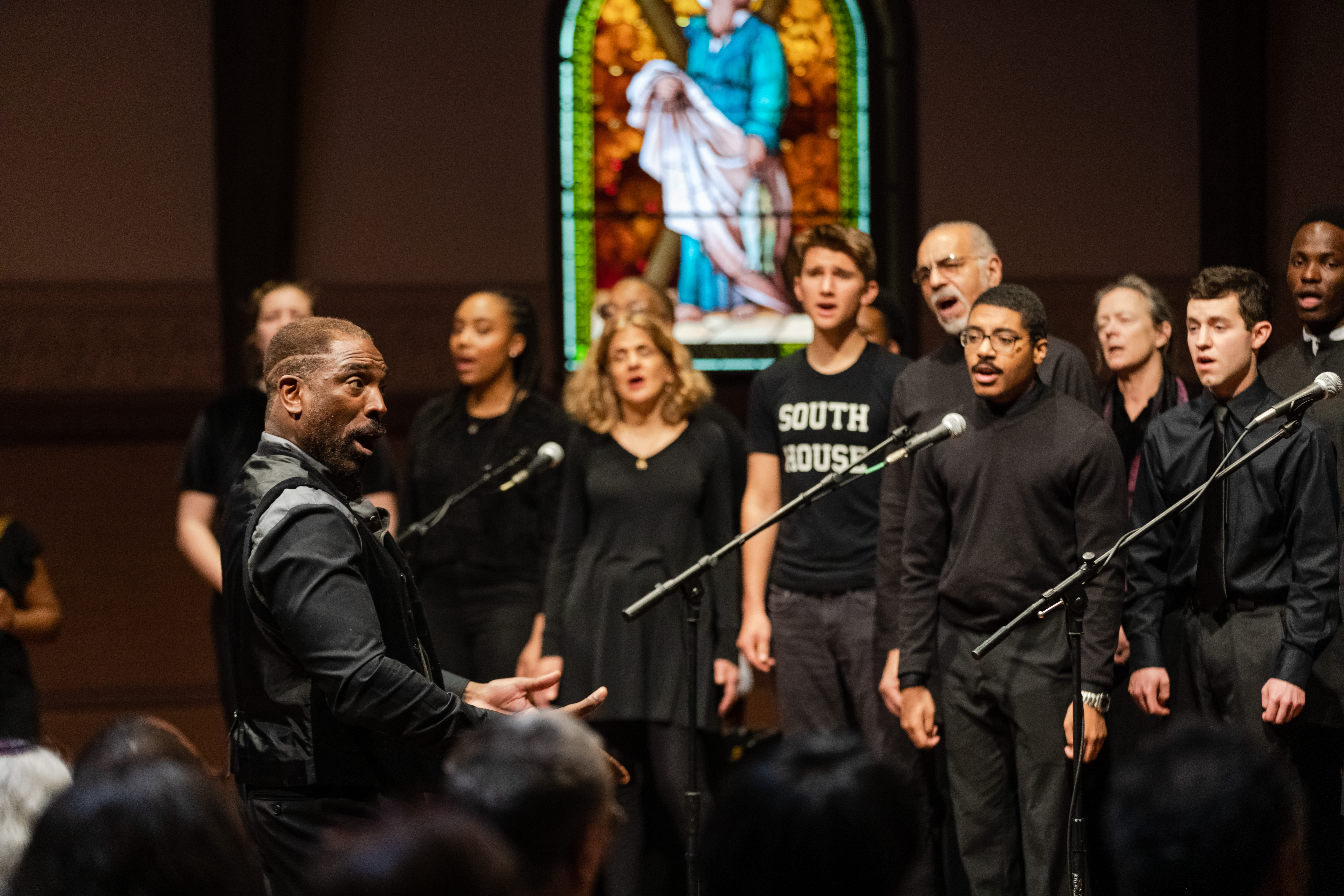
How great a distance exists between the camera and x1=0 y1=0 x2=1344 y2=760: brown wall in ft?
23.8

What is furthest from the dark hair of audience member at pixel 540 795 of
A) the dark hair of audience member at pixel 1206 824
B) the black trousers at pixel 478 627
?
the black trousers at pixel 478 627

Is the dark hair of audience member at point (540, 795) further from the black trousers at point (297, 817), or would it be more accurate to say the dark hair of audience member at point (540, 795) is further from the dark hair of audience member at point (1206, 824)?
the black trousers at point (297, 817)

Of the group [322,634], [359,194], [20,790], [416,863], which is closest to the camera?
[416,863]

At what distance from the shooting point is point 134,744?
2020 millimetres

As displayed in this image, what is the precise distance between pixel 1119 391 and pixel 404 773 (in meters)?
2.69

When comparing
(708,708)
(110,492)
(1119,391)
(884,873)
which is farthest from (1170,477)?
(110,492)

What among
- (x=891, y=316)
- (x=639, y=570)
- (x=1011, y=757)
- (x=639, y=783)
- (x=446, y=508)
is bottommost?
(x=639, y=783)

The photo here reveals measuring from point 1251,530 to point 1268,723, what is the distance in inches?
17.8

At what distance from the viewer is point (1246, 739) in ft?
5.32

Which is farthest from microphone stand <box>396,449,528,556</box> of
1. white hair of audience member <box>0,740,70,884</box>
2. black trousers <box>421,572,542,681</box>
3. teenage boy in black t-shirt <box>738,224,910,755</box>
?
white hair of audience member <box>0,740,70,884</box>

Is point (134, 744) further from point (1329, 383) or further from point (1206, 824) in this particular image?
point (1329, 383)

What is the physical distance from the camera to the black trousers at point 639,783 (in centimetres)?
405

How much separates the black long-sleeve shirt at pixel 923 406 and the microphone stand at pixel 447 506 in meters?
1.01

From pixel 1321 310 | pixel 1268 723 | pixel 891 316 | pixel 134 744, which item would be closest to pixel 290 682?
pixel 134 744
